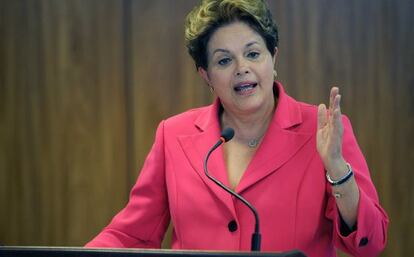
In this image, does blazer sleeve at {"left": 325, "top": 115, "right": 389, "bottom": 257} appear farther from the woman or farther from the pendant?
the pendant

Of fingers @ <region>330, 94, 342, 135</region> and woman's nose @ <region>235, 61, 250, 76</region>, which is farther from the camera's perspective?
woman's nose @ <region>235, 61, 250, 76</region>

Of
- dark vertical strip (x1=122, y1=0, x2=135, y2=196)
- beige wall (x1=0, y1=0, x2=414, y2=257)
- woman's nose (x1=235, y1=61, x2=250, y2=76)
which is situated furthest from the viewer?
dark vertical strip (x1=122, y1=0, x2=135, y2=196)

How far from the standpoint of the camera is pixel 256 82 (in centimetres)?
172

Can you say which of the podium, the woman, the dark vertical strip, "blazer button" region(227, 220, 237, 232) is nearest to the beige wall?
the dark vertical strip

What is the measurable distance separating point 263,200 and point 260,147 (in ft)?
0.54

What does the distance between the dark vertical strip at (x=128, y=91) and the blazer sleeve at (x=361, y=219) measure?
1.55 m

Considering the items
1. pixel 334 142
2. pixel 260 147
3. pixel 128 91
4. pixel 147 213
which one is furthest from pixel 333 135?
pixel 128 91

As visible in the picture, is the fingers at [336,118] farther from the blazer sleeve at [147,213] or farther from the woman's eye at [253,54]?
the blazer sleeve at [147,213]

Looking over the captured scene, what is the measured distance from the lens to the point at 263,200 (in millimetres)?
1611

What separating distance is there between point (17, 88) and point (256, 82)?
1.75m

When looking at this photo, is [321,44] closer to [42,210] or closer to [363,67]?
[363,67]

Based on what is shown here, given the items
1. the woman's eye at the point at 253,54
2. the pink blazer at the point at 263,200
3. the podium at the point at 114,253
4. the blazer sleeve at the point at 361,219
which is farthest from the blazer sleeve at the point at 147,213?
the podium at the point at 114,253

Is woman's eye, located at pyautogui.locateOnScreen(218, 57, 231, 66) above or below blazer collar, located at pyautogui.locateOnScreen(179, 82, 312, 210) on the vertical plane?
above

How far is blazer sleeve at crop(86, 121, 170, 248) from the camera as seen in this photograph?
178cm
